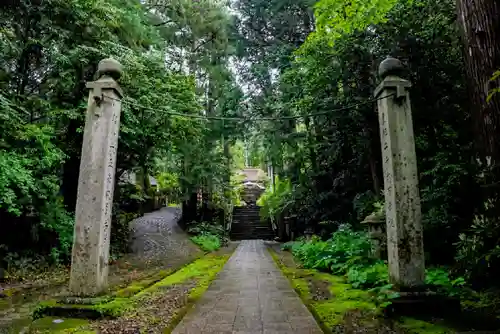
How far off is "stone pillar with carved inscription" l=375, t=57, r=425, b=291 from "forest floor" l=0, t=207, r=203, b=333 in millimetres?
4019

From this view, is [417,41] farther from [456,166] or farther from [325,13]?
[456,166]

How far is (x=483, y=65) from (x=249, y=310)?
4.11 meters

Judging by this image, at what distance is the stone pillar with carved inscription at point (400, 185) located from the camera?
13.3ft

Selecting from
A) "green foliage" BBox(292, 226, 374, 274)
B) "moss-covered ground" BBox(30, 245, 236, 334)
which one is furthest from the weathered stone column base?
"moss-covered ground" BBox(30, 245, 236, 334)

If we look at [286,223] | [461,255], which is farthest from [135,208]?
[461,255]

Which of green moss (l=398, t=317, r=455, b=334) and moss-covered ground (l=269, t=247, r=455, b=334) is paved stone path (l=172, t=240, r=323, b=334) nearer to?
moss-covered ground (l=269, t=247, r=455, b=334)

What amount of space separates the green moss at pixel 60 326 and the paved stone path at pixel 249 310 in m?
0.99

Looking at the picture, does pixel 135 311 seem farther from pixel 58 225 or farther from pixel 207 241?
pixel 207 241

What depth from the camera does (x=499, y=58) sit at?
398 centimetres

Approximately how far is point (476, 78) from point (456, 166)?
55.6 inches

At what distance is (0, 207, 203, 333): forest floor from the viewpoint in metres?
5.25

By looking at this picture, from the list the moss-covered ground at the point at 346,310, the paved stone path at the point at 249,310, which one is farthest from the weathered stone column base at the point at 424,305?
the paved stone path at the point at 249,310

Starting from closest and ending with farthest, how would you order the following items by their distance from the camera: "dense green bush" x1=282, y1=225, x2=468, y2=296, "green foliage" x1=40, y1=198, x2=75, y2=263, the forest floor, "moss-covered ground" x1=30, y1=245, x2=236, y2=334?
"moss-covered ground" x1=30, y1=245, x2=236, y2=334, "dense green bush" x1=282, y1=225, x2=468, y2=296, the forest floor, "green foliage" x1=40, y1=198, x2=75, y2=263

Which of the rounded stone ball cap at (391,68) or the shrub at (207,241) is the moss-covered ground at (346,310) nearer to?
the rounded stone ball cap at (391,68)
